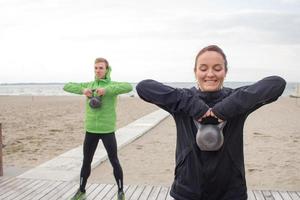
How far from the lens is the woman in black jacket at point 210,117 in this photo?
2.09 m

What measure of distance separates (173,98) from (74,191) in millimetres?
4102

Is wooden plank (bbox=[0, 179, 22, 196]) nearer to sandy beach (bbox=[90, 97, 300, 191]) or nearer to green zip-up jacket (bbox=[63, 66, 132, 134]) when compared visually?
sandy beach (bbox=[90, 97, 300, 191])

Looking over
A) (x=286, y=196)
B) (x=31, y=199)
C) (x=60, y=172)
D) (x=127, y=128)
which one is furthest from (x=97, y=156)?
(x=127, y=128)

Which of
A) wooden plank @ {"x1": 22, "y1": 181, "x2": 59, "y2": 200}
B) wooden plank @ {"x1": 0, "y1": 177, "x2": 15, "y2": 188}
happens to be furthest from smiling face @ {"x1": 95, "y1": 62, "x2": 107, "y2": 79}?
wooden plank @ {"x1": 0, "y1": 177, "x2": 15, "y2": 188}

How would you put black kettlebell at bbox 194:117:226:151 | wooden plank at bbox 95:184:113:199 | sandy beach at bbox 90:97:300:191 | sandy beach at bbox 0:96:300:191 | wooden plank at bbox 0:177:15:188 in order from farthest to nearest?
sandy beach at bbox 0:96:300:191
sandy beach at bbox 90:97:300:191
wooden plank at bbox 0:177:15:188
wooden plank at bbox 95:184:113:199
black kettlebell at bbox 194:117:226:151

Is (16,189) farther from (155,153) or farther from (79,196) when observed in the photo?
(155,153)

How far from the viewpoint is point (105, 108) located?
515 cm

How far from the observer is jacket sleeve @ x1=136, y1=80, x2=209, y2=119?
81.5 inches

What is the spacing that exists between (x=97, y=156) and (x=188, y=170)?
639cm

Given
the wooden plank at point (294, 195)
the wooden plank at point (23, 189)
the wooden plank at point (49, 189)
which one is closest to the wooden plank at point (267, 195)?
the wooden plank at point (294, 195)

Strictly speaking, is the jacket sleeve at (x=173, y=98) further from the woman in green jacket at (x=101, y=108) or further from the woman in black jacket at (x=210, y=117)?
the woman in green jacket at (x=101, y=108)

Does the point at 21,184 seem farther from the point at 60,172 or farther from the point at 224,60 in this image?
the point at 224,60

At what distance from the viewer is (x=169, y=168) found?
786 cm

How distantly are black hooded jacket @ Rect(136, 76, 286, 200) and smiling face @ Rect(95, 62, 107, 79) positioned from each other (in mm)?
2924
